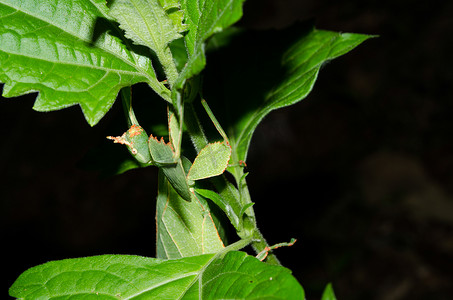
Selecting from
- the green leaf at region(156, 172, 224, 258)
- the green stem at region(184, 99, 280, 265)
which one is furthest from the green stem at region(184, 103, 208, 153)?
the green leaf at region(156, 172, 224, 258)

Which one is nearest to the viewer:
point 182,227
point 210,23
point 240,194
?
point 210,23

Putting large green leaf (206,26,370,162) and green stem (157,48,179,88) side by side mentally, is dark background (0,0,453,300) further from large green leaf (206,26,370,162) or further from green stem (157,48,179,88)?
green stem (157,48,179,88)

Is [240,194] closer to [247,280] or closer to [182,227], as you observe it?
[182,227]

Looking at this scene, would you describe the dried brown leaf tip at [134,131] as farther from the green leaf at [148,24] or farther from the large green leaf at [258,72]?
the large green leaf at [258,72]

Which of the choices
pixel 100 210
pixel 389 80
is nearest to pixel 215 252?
pixel 100 210

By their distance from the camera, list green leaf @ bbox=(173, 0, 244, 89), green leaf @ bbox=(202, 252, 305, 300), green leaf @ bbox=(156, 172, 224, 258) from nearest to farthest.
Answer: green leaf @ bbox=(173, 0, 244, 89)
green leaf @ bbox=(202, 252, 305, 300)
green leaf @ bbox=(156, 172, 224, 258)

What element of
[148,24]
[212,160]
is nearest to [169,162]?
[212,160]
